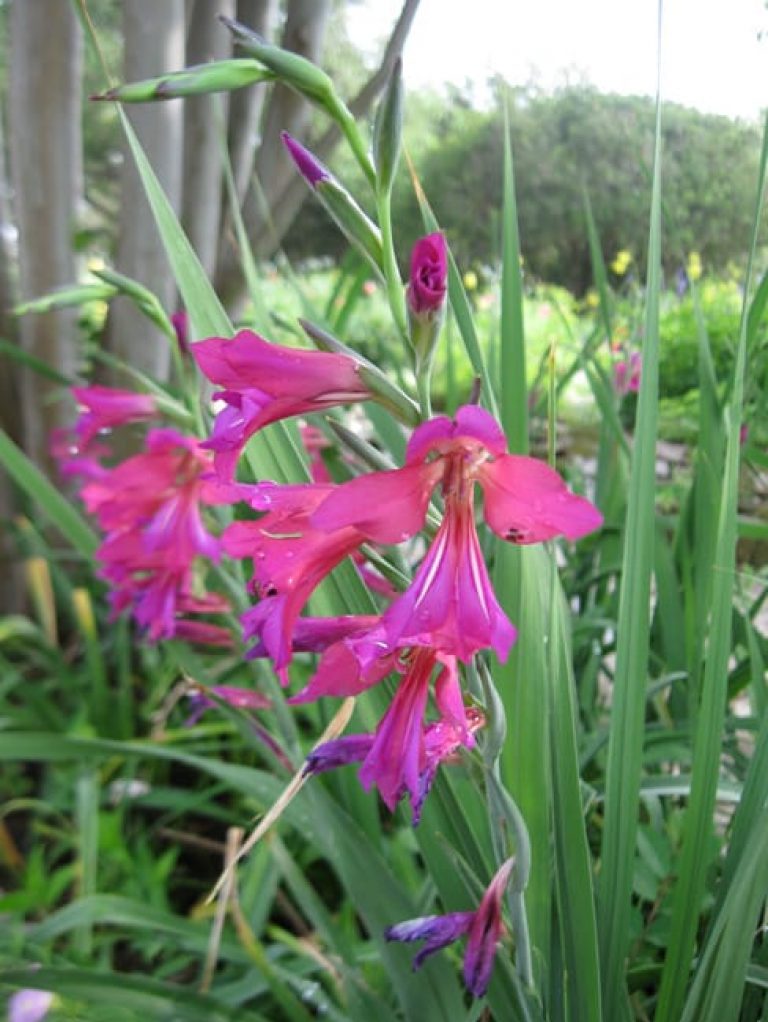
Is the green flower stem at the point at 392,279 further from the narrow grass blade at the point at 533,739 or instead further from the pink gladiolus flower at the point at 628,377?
the pink gladiolus flower at the point at 628,377

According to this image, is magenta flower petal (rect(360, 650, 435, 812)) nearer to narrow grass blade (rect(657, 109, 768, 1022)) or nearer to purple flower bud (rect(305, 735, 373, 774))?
purple flower bud (rect(305, 735, 373, 774))

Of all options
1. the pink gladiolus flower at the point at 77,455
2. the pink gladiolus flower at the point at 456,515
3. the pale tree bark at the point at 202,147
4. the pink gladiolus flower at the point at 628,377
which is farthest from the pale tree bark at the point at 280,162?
the pink gladiolus flower at the point at 456,515

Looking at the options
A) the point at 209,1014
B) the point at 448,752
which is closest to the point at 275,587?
the point at 448,752

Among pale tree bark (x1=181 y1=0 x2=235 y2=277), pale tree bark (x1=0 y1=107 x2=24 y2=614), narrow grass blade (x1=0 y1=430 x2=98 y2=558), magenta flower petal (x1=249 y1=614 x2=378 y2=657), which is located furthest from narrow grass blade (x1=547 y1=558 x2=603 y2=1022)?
pale tree bark (x1=0 y1=107 x2=24 y2=614)

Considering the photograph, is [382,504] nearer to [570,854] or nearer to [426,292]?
[426,292]

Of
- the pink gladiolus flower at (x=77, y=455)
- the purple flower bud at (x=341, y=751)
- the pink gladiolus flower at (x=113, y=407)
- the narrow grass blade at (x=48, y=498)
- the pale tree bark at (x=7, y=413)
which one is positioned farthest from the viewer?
the pale tree bark at (x=7, y=413)

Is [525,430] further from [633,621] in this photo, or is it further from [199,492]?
[199,492]
